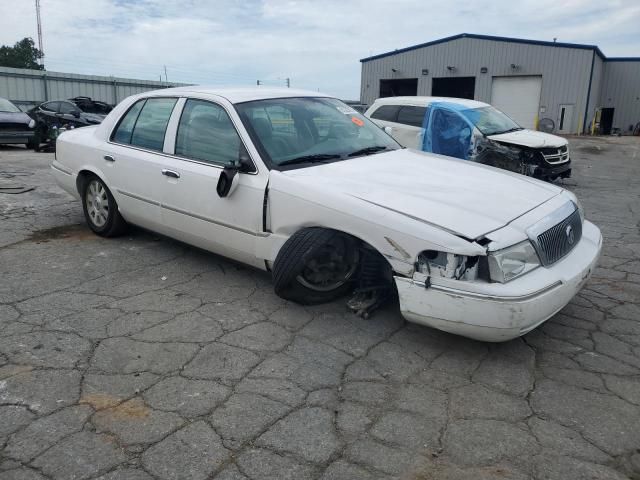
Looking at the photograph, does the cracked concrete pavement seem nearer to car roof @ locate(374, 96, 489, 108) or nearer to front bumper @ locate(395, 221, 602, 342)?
front bumper @ locate(395, 221, 602, 342)

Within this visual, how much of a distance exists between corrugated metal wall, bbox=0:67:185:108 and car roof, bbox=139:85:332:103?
849 inches

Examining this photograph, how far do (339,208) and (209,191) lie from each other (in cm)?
121

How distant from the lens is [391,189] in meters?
3.55

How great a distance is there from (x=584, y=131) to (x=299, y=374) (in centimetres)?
2835

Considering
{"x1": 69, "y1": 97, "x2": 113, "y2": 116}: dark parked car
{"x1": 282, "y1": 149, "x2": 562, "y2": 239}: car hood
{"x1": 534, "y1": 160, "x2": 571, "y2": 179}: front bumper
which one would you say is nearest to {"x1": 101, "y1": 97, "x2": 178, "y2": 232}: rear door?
{"x1": 282, "y1": 149, "x2": 562, "y2": 239}: car hood

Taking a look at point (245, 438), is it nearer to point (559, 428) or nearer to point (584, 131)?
point (559, 428)

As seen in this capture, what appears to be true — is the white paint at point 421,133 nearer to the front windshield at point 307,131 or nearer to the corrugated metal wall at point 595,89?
the front windshield at point 307,131

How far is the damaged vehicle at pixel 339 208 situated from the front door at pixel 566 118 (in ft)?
83.4

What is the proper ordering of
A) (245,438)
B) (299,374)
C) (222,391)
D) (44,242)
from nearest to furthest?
(245,438) → (222,391) → (299,374) → (44,242)

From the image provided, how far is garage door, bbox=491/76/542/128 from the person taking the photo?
1089 inches

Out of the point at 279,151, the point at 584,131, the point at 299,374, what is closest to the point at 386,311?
the point at 299,374

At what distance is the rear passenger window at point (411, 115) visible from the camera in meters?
9.84

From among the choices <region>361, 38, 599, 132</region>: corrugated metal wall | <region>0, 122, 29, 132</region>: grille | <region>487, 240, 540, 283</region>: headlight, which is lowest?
<region>487, 240, 540, 283</region>: headlight

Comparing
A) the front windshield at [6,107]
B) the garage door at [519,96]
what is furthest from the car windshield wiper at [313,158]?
the garage door at [519,96]
